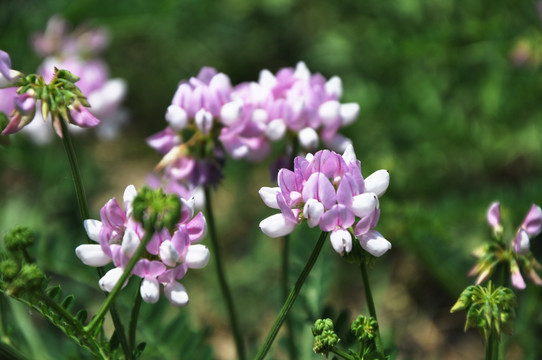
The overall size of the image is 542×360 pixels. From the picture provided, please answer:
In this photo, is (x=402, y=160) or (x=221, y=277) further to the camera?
(x=402, y=160)

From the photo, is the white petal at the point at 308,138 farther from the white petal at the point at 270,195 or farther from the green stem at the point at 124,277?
the green stem at the point at 124,277

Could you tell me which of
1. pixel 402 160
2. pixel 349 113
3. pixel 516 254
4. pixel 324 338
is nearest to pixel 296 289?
pixel 324 338

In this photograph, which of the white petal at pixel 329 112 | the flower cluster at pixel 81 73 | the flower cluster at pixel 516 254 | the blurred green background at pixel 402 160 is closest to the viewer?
the flower cluster at pixel 516 254

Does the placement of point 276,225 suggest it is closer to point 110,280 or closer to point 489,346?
point 110,280

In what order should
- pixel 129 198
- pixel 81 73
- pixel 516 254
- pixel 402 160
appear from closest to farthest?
pixel 129 198 < pixel 516 254 < pixel 81 73 < pixel 402 160

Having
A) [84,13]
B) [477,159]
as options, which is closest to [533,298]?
[477,159]

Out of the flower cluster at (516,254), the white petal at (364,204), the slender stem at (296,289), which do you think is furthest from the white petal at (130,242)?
the flower cluster at (516,254)

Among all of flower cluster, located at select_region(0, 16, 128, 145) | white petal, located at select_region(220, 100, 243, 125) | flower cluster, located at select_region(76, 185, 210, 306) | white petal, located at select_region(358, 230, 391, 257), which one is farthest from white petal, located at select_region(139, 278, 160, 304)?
flower cluster, located at select_region(0, 16, 128, 145)

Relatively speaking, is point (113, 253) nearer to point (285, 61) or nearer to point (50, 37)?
point (50, 37)
